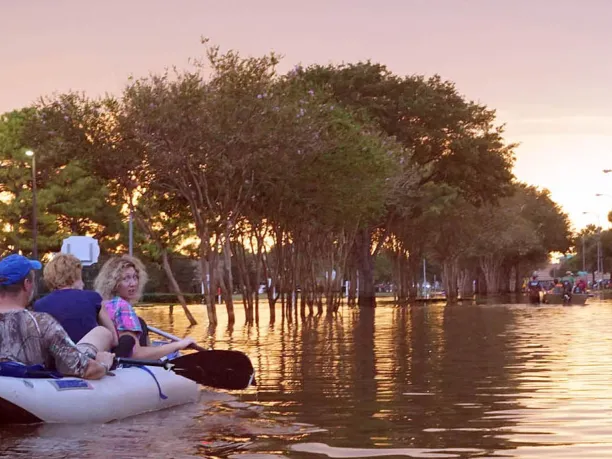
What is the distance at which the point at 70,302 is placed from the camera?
12445 mm

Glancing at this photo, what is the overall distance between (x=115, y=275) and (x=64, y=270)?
966 millimetres

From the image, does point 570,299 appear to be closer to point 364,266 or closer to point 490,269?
point 364,266

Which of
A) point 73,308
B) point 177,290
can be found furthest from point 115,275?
point 177,290

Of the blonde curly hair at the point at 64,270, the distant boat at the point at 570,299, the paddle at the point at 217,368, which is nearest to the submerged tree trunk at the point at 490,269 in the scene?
the distant boat at the point at 570,299

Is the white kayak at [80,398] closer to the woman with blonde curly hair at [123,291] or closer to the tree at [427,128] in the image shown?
the woman with blonde curly hair at [123,291]

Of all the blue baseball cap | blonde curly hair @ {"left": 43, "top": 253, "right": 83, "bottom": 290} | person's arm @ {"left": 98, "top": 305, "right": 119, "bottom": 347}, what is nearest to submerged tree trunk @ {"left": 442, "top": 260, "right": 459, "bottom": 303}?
person's arm @ {"left": 98, "top": 305, "right": 119, "bottom": 347}

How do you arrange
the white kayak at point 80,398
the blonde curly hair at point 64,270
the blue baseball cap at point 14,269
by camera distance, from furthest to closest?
the blonde curly hair at point 64,270, the white kayak at point 80,398, the blue baseball cap at point 14,269

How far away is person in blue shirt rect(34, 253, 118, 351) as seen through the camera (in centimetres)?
1234

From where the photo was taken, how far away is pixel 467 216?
79.4 m

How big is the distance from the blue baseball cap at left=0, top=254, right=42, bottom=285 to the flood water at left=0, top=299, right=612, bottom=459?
136 cm

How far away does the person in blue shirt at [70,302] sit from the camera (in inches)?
486

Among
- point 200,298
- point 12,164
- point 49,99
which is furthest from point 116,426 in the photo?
point 200,298

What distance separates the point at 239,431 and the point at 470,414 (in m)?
2.44

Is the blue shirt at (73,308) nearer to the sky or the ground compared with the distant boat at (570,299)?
nearer to the ground
